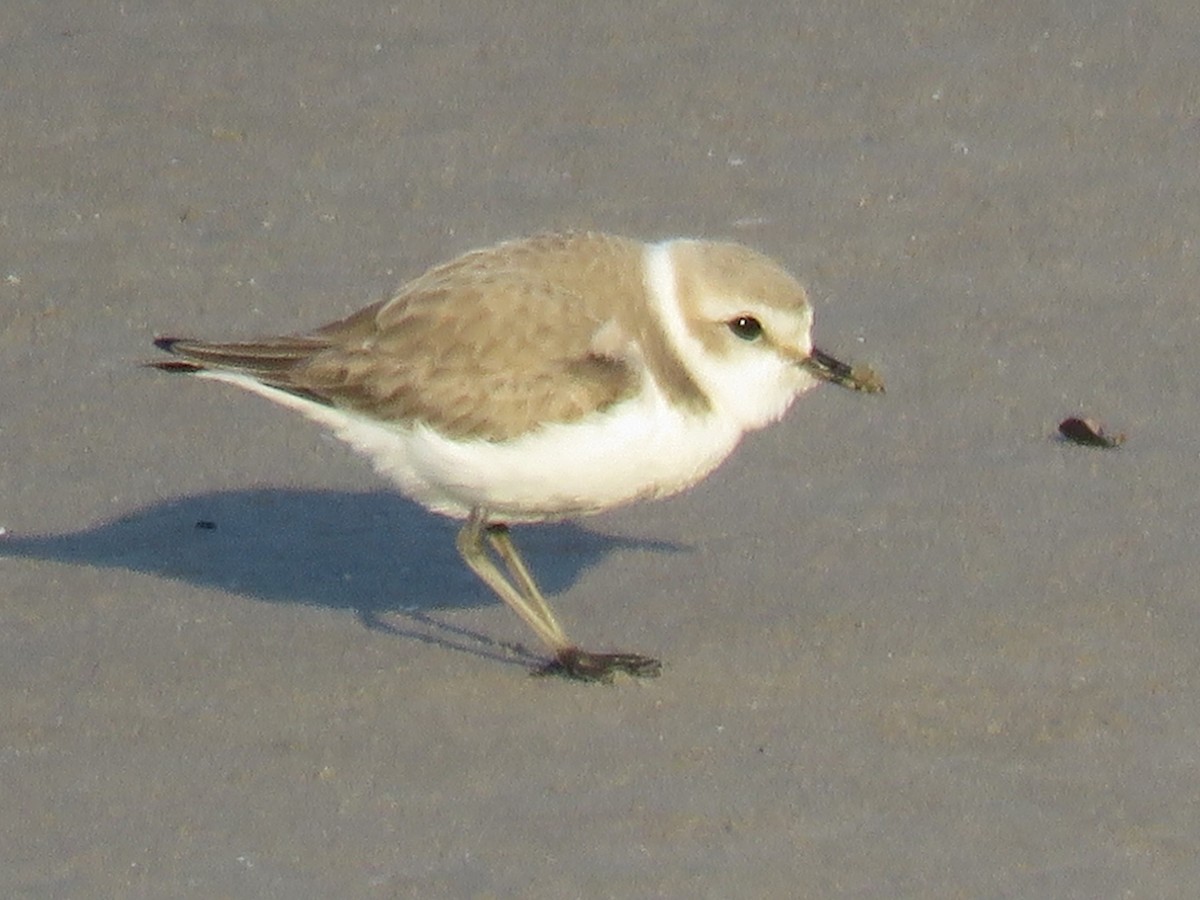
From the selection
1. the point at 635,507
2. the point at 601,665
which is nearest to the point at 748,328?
the point at 601,665

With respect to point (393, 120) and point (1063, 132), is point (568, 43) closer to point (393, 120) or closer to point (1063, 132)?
point (393, 120)

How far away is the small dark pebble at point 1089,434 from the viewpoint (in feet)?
22.2

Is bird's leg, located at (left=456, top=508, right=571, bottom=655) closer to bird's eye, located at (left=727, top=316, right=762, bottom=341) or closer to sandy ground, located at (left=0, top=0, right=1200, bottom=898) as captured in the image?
sandy ground, located at (left=0, top=0, right=1200, bottom=898)

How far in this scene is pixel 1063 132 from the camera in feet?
27.4

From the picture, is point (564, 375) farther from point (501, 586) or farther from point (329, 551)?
point (329, 551)

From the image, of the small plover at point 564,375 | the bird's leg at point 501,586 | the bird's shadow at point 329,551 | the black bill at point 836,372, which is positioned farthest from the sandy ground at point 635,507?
the black bill at point 836,372

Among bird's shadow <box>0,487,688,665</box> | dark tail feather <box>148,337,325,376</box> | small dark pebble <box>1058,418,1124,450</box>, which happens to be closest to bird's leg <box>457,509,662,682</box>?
bird's shadow <box>0,487,688,665</box>

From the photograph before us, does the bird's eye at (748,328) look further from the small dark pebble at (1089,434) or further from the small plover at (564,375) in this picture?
the small dark pebble at (1089,434)

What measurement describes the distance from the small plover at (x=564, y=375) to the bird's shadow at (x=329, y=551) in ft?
1.30

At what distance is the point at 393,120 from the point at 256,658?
10.2 feet

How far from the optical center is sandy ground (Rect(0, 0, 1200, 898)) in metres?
5.16

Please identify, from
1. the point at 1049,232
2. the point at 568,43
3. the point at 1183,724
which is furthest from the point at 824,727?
the point at 568,43

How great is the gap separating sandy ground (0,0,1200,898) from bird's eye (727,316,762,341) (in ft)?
2.36

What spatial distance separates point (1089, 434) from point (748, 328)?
1421 mm
